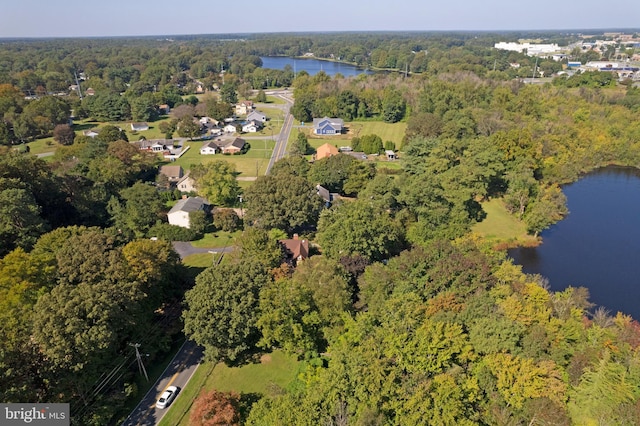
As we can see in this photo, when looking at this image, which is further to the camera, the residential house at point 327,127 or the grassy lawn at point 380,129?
the residential house at point 327,127

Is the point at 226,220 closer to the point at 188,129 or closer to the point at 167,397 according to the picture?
the point at 167,397

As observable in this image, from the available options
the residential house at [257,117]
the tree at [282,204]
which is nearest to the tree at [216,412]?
the tree at [282,204]

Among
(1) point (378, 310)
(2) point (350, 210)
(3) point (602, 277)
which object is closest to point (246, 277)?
(1) point (378, 310)

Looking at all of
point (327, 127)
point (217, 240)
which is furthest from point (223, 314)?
point (327, 127)

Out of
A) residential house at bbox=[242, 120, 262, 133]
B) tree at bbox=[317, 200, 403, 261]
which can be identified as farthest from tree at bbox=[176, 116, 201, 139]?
tree at bbox=[317, 200, 403, 261]

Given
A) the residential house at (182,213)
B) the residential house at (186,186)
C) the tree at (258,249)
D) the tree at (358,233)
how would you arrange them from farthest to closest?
the residential house at (186,186) → the residential house at (182,213) → the tree at (358,233) → the tree at (258,249)

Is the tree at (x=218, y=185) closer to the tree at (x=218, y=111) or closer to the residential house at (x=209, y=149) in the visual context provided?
the residential house at (x=209, y=149)

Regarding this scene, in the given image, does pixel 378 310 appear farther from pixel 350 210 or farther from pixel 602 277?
pixel 602 277
